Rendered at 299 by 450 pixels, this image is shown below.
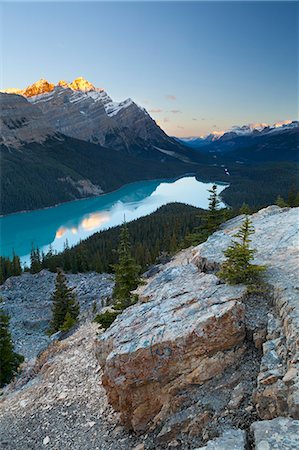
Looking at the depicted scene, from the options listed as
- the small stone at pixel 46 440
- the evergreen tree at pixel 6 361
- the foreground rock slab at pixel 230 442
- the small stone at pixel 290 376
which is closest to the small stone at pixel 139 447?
the foreground rock slab at pixel 230 442

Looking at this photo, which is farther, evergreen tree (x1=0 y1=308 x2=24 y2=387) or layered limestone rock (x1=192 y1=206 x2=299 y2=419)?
evergreen tree (x1=0 y1=308 x2=24 y2=387)

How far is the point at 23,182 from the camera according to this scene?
642 ft

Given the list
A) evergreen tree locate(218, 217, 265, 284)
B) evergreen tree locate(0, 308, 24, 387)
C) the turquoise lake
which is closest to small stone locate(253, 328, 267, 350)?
evergreen tree locate(218, 217, 265, 284)

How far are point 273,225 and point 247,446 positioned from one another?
14.9m

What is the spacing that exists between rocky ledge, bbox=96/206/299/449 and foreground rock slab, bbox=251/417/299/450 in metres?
0.32

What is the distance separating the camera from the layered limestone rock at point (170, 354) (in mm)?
9781

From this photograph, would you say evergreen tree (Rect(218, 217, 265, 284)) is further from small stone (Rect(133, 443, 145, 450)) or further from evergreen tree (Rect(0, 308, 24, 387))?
evergreen tree (Rect(0, 308, 24, 387))

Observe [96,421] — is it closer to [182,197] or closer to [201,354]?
[201,354]

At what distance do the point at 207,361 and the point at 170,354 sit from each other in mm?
1008

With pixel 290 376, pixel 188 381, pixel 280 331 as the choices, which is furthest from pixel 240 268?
pixel 290 376

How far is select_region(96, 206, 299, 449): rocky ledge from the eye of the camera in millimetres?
8141

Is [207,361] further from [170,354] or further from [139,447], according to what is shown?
[139,447]

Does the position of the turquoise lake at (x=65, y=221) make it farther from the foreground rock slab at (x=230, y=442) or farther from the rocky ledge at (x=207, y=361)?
the foreground rock slab at (x=230, y=442)

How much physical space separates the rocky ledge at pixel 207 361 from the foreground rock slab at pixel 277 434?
12.6 inches
